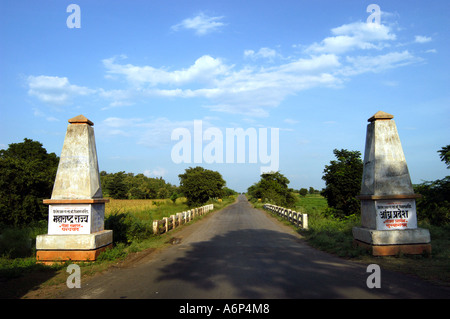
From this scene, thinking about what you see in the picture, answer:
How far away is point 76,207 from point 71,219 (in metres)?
0.35

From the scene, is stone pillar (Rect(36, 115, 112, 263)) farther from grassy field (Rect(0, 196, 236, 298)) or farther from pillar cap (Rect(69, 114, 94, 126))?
grassy field (Rect(0, 196, 236, 298))

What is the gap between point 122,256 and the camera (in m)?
9.33

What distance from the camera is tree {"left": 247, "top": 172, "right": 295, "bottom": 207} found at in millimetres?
54503

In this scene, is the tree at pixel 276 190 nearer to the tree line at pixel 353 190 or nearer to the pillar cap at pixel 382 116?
the tree line at pixel 353 190

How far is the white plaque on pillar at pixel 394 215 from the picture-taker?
8492 mm

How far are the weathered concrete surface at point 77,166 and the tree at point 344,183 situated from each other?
18.6 m

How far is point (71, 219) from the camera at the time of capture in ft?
27.9

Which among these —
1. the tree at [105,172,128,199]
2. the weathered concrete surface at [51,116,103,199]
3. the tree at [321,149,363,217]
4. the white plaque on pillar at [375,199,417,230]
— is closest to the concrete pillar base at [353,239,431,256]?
the white plaque on pillar at [375,199,417,230]

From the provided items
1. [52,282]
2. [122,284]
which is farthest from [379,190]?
[52,282]

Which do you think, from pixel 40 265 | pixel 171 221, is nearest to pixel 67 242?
pixel 40 265

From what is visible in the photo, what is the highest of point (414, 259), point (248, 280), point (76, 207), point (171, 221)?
point (76, 207)

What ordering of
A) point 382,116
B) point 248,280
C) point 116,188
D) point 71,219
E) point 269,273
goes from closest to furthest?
point 248,280, point 269,273, point 71,219, point 382,116, point 116,188

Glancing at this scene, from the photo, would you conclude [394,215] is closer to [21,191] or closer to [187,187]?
[21,191]
